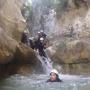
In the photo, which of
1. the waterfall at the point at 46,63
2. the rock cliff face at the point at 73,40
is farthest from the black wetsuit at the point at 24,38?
the rock cliff face at the point at 73,40

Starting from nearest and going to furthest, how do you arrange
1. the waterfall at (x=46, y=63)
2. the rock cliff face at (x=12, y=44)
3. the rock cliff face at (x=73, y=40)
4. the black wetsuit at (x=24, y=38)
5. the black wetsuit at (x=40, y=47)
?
the rock cliff face at (x=12, y=44) < the waterfall at (x=46, y=63) < the black wetsuit at (x=24, y=38) < the rock cliff face at (x=73, y=40) < the black wetsuit at (x=40, y=47)

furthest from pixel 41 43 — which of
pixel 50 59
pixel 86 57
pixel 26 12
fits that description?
pixel 26 12

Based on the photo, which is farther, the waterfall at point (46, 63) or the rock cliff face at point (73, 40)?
the rock cliff face at point (73, 40)

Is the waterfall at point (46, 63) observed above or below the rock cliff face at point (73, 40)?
below

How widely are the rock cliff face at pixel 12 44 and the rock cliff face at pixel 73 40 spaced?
2.45 m

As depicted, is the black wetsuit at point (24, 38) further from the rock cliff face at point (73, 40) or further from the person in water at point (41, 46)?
the rock cliff face at point (73, 40)

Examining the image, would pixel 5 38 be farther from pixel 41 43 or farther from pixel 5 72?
pixel 41 43

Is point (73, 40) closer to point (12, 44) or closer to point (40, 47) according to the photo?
point (40, 47)

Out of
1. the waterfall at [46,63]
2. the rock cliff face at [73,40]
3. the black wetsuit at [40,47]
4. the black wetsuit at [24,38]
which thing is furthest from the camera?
the black wetsuit at [40,47]

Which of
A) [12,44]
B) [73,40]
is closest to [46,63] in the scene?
[73,40]

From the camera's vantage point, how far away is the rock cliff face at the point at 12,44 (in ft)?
38.4

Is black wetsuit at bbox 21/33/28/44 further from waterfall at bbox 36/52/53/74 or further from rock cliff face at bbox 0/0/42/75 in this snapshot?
rock cliff face at bbox 0/0/42/75

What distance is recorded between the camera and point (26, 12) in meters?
23.9

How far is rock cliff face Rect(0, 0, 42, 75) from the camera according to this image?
1172cm
